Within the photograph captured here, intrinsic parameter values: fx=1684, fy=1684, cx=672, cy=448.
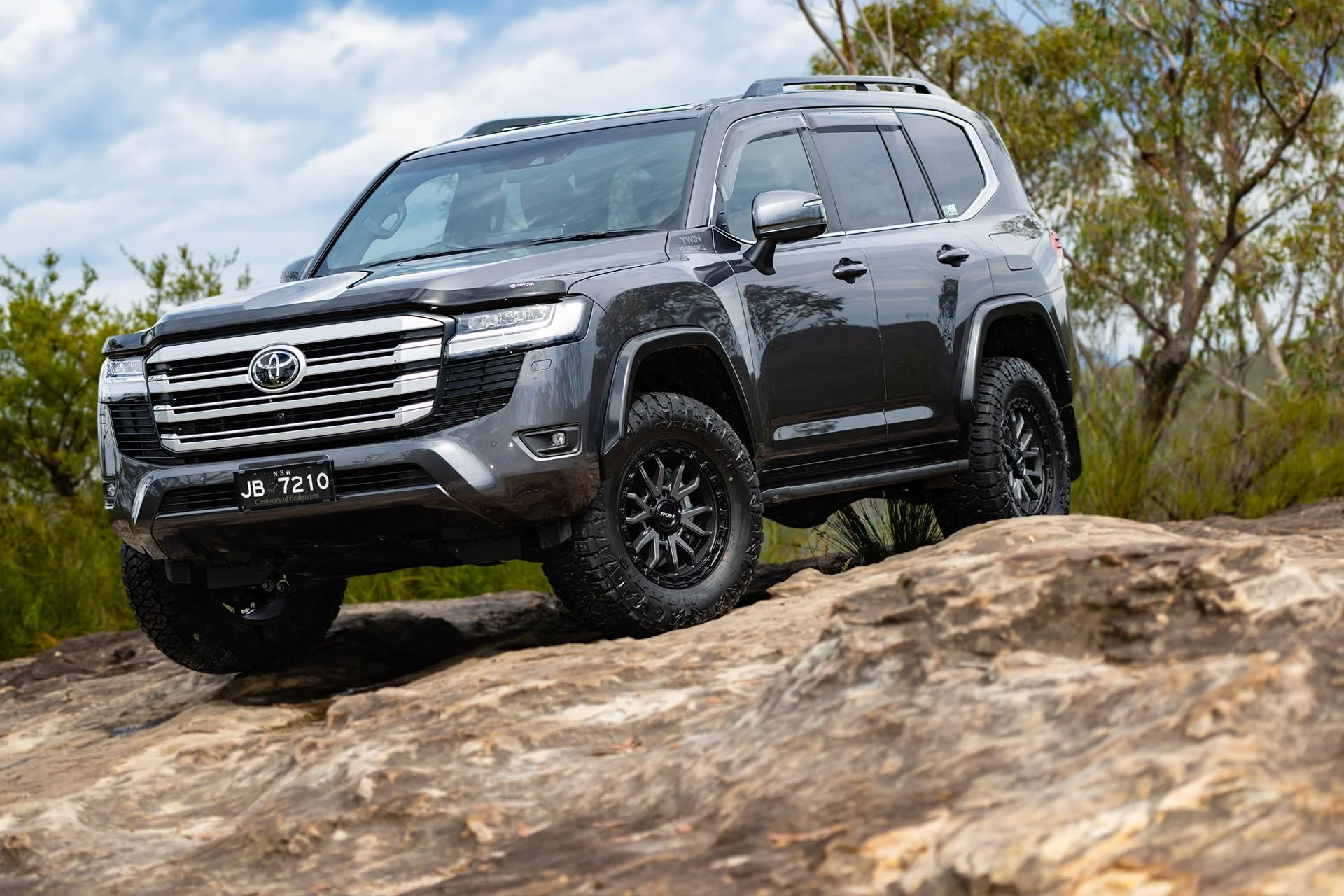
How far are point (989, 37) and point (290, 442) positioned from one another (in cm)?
1797

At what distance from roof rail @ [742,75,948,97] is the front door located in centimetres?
27

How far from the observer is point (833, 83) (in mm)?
7629

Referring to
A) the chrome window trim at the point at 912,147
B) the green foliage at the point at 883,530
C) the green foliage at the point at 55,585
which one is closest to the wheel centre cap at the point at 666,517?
the chrome window trim at the point at 912,147

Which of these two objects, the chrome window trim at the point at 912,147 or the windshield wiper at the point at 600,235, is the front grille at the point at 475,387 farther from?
the chrome window trim at the point at 912,147

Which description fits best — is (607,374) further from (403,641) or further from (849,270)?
(403,641)

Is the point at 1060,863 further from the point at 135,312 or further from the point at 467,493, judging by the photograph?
the point at 135,312

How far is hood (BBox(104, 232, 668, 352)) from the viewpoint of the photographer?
5.24 metres

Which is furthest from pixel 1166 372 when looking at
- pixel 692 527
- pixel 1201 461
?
pixel 692 527

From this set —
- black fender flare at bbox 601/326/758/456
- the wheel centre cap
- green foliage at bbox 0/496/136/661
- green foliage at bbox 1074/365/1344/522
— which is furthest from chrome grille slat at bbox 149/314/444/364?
green foliage at bbox 1074/365/1344/522

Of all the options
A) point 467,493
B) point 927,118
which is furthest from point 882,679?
point 927,118

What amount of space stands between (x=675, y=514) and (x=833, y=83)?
2808mm

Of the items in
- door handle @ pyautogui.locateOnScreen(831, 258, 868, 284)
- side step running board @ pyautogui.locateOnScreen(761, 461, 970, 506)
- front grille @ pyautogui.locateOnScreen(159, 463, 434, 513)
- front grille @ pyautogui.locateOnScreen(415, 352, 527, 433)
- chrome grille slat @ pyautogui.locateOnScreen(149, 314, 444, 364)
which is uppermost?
door handle @ pyautogui.locateOnScreen(831, 258, 868, 284)

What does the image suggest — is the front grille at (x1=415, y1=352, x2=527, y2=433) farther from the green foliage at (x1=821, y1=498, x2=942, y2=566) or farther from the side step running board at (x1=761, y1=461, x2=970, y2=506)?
the green foliage at (x1=821, y1=498, x2=942, y2=566)

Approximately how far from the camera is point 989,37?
2170 centimetres
